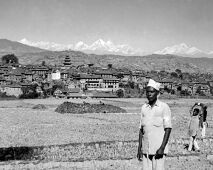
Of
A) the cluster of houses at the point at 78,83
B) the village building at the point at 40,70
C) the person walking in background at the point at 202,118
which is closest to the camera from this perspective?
the person walking in background at the point at 202,118

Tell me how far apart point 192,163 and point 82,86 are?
7834 cm

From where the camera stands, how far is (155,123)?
5.59 m

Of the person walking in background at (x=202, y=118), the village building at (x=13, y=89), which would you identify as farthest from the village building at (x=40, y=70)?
the person walking in background at (x=202, y=118)

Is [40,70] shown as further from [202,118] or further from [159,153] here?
[159,153]

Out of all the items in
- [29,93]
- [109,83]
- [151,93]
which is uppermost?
[151,93]

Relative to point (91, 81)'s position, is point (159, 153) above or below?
above

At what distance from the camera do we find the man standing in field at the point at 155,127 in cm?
556

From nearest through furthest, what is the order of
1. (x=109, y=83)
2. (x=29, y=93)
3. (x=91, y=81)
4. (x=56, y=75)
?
(x=29, y=93) → (x=91, y=81) → (x=109, y=83) → (x=56, y=75)

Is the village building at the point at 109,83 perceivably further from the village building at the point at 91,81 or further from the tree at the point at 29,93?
the tree at the point at 29,93

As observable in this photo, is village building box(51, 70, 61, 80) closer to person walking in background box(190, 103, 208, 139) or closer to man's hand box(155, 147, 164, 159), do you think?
person walking in background box(190, 103, 208, 139)

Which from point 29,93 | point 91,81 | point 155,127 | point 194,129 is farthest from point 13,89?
point 155,127

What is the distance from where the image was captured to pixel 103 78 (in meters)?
92.0

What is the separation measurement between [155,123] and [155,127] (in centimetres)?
7

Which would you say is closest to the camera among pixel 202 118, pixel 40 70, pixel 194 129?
pixel 194 129
